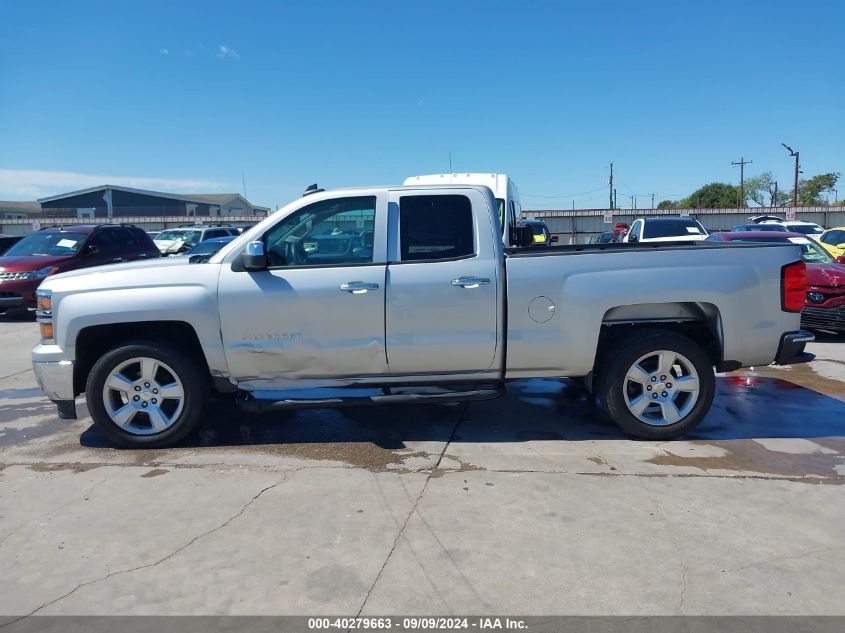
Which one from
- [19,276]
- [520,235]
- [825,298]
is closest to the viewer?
[825,298]

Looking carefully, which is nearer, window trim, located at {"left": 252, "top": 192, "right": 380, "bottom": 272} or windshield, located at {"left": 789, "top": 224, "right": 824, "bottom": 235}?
window trim, located at {"left": 252, "top": 192, "right": 380, "bottom": 272}

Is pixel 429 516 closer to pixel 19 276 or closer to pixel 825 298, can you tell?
pixel 825 298

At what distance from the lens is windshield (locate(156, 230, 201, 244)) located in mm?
23141

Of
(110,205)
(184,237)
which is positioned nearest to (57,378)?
(184,237)

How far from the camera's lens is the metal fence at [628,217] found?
1523 inches

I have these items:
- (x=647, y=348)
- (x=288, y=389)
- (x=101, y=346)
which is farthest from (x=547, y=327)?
(x=101, y=346)

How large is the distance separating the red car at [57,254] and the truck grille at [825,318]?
1224 centimetres

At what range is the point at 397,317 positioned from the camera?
5.03 m

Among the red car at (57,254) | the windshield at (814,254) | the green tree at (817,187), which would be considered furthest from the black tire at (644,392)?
the green tree at (817,187)

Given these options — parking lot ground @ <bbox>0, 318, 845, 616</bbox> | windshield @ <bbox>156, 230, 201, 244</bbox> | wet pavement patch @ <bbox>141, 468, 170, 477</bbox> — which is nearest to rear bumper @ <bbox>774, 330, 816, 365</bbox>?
parking lot ground @ <bbox>0, 318, 845, 616</bbox>

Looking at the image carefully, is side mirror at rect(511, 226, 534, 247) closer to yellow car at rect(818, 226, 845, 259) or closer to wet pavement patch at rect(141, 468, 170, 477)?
wet pavement patch at rect(141, 468, 170, 477)

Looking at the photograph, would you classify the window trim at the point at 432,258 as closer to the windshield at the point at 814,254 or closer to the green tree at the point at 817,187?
the windshield at the point at 814,254

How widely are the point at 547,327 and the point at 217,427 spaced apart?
10.0ft

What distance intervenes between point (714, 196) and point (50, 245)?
87247 mm
